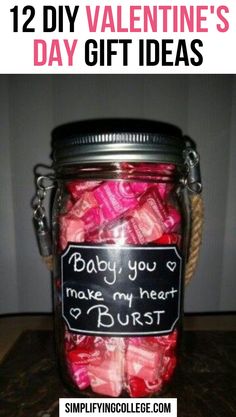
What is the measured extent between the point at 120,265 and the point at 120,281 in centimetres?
2

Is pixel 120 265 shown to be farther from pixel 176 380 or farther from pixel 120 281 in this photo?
pixel 176 380

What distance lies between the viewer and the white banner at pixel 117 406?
0.45 metres

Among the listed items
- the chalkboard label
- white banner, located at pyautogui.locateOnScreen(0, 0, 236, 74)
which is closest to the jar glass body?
the chalkboard label

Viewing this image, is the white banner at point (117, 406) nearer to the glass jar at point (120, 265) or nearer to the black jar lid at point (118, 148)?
the glass jar at point (120, 265)

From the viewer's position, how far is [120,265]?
1.47ft

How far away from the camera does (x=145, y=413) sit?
0.45 meters

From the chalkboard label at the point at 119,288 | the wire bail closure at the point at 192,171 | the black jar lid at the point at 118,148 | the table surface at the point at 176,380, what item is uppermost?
the black jar lid at the point at 118,148

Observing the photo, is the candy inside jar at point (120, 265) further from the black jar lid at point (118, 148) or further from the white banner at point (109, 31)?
the white banner at point (109, 31)

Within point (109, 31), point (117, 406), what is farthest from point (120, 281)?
point (109, 31)

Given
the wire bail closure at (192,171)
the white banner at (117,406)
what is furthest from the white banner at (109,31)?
the white banner at (117,406)

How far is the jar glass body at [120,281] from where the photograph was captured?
1.48 ft

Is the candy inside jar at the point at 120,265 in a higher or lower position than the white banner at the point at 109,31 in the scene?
lower

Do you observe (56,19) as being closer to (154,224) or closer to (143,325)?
(154,224)

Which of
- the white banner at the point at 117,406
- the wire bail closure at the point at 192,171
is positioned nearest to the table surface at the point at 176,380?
the white banner at the point at 117,406
